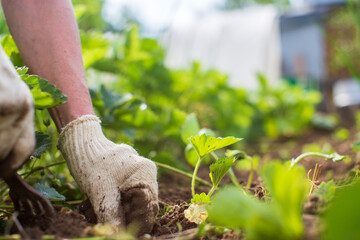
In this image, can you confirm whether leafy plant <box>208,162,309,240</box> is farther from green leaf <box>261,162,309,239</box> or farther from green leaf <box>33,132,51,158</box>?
green leaf <box>33,132,51,158</box>

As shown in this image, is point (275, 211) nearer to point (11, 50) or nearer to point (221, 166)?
point (221, 166)

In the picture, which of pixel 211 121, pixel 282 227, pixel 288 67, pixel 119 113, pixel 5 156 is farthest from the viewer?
pixel 288 67

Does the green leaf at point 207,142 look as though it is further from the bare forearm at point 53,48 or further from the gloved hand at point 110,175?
the bare forearm at point 53,48

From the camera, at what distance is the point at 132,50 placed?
1.91 m

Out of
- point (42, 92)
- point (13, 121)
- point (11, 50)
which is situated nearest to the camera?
point (13, 121)

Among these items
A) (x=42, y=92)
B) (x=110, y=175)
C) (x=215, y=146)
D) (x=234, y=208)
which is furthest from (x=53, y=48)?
(x=234, y=208)

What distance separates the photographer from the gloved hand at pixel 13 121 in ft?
1.70

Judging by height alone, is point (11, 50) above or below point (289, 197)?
above

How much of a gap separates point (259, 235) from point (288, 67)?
20.8 feet

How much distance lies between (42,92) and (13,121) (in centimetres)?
12

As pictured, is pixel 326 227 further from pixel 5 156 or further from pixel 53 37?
pixel 53 37

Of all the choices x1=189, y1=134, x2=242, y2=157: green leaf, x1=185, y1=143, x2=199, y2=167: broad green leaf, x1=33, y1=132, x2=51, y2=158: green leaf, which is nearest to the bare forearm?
x1=33, y1=132, x2=51, y2=158: green leaf

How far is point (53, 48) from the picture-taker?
820 millimetres

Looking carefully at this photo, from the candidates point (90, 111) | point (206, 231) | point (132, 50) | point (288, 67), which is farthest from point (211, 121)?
point (288, 67)
